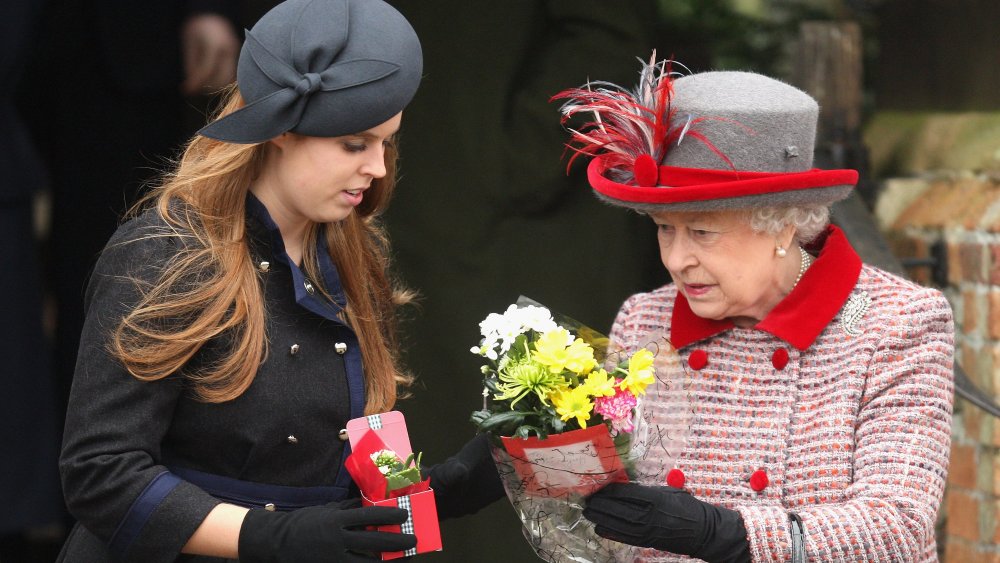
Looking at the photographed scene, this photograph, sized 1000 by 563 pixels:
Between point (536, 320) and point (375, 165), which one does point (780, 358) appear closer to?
point (536, 320)

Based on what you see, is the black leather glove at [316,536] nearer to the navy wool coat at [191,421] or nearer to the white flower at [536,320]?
the navy wool coat at [191,421]

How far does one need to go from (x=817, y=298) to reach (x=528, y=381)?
25.3 inches

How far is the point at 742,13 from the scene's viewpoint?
383cm

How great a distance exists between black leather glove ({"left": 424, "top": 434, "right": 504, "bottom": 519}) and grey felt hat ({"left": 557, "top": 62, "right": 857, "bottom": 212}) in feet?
1.78

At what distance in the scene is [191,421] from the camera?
2072mm

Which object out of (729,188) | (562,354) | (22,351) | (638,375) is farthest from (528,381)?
(22,351)

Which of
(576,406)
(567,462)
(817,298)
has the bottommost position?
(567,462)

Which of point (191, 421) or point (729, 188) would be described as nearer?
point (191, 421)

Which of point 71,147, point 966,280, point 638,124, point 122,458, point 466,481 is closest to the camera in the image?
point 122,458

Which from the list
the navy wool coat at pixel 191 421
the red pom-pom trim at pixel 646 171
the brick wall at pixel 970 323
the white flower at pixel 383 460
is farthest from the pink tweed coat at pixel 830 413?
the brick wall at pixel 970 323

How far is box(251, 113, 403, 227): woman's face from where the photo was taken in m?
2.10

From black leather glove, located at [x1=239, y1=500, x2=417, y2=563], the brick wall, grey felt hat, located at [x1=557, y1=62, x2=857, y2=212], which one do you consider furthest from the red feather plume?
the brick wall

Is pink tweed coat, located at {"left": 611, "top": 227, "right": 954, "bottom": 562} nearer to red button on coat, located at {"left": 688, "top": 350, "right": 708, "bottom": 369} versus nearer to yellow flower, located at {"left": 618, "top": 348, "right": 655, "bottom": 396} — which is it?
red button on coat, located at {"left": 688, "top": 350, "right": 708, "bottom": 369}

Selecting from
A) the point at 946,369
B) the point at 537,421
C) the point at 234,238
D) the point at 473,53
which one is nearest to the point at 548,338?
the point at 537,421
